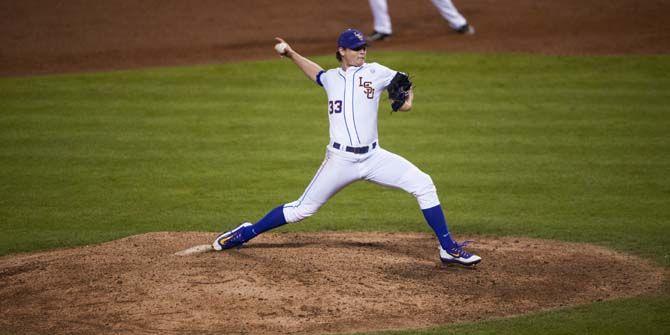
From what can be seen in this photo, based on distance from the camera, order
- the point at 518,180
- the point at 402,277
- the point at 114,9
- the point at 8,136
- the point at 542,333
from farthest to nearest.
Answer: the point at 114,9
the point at 8,136
the point at 518,180
the point at 402,277
the point at 542,333

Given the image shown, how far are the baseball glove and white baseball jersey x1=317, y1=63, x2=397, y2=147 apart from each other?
0.06m

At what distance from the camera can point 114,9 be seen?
16.5 meters

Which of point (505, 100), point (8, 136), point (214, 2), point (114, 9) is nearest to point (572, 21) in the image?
point (505, 100)

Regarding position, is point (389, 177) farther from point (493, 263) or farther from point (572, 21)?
point (572, 21)

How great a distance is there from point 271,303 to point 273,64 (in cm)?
793

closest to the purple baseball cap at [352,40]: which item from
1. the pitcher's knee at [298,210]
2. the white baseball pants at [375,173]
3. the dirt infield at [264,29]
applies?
the white baseball pants at [375,173]

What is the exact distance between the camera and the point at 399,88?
6.52 metres

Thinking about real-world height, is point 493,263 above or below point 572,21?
below

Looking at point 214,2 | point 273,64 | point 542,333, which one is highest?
point 214,2

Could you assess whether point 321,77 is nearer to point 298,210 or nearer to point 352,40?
point 352,40

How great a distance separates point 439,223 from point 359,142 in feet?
2.98

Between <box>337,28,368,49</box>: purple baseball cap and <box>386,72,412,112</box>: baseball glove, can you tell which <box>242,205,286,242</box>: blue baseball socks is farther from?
<box>337,28,368,49</box>: purple baseball cap

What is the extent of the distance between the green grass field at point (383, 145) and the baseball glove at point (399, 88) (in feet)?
5.95

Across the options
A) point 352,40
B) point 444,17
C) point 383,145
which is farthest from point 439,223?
point 444,17
